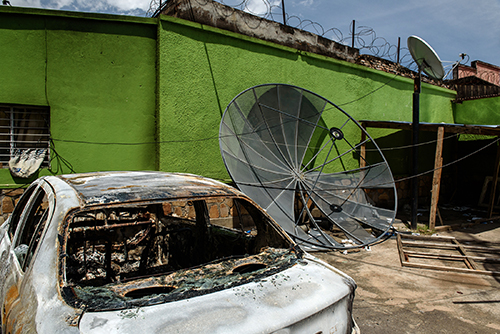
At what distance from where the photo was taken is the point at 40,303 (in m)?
1.66

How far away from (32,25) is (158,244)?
191 inches

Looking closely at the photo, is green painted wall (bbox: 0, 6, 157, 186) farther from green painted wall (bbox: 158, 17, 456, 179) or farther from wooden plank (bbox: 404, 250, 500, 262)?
wooden plank (bbox: 404, 250, 500, 262)

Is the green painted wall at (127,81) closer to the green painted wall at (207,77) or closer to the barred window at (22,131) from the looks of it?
the green painted wall at (207,77)

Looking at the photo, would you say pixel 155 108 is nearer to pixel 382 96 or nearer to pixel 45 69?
pixel 45 69

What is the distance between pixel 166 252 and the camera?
3.81m

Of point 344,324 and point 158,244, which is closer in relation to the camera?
point 344,324

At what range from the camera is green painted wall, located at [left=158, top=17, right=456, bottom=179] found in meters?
6.52

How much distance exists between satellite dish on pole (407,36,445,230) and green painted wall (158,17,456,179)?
2.00 m

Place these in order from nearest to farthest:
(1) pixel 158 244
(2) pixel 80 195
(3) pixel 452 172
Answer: (2) pixel 80 195 → (1) pixel 158 244 → (3) pixel 452 172

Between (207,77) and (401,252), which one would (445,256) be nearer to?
(401,252)

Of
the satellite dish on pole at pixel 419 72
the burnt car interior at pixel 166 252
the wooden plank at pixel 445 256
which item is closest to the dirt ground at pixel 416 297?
the wooden plank at pixel 445 256

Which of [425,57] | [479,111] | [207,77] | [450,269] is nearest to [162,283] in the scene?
[450,269]

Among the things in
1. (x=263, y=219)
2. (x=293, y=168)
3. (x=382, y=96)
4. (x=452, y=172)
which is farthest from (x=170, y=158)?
(x=452, y=172)

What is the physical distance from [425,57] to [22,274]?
9.53 m
